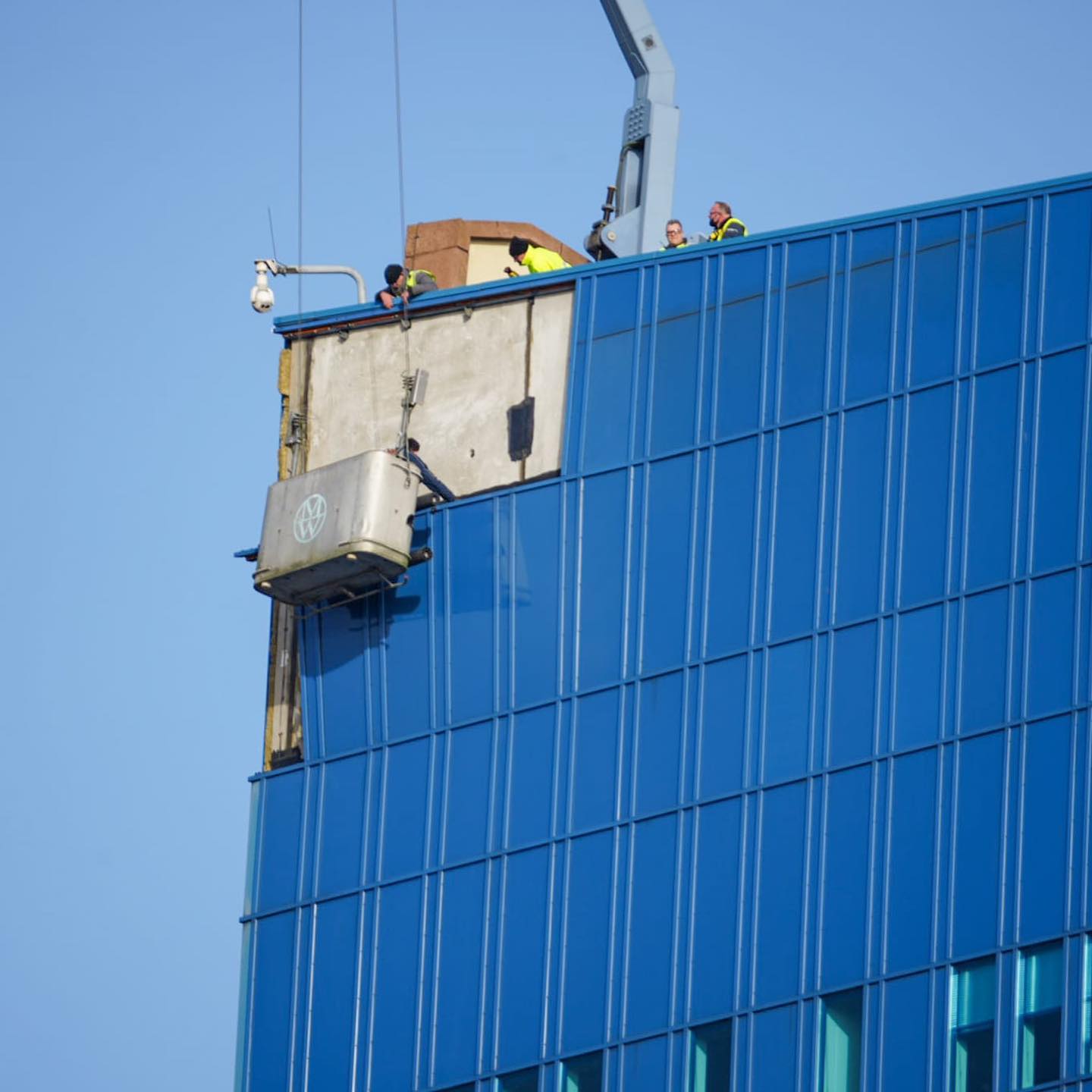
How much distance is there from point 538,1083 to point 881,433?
8.72 m

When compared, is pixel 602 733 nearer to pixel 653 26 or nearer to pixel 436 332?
pixel 436 332

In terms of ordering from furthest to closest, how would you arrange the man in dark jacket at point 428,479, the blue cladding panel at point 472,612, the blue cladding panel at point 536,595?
the man in dark jacket at point 428,479 < the blue cladding panel at point 472,612 < the blue cladding panel at point 536,595

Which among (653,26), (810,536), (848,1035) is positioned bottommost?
(848,1035)

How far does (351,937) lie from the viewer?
37781mm

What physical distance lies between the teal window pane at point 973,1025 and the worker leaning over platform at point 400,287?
12541mm

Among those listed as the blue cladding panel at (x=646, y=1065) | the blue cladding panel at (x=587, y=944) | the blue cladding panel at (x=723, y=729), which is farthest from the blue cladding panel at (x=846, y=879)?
the blue cladding panel at (x=587, y=944)

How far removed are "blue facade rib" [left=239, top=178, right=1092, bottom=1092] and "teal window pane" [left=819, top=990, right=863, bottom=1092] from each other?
0.19 ft

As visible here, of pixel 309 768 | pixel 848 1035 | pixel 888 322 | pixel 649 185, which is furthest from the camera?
pixel 649 185

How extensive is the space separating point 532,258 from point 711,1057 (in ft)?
38.2

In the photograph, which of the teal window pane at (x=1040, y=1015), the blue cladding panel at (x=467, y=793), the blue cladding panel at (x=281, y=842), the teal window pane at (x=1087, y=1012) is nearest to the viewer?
the teal window pane at (x=1087, y=1012)

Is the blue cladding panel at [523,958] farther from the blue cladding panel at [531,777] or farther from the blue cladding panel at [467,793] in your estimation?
the blue cladding panel at [467,793]

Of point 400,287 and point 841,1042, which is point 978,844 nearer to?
point 841,1042

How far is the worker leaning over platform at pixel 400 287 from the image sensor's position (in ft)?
132

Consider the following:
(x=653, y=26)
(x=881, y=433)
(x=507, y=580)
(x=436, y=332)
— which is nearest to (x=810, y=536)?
(x=881, y=433)
